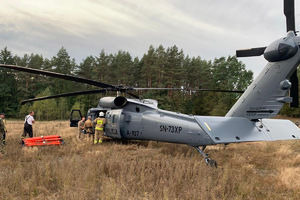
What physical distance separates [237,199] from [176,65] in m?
52.6

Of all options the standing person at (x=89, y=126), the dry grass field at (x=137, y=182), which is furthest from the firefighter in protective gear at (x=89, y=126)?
the dry grass field at (x=137, y=182)

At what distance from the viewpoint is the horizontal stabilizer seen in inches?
260

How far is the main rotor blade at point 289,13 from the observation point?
21.6 feet

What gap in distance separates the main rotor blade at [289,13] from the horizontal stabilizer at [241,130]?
3.27 meters

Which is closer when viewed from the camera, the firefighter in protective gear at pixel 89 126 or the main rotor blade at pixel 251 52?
the main rotor blade at pixel 251 52

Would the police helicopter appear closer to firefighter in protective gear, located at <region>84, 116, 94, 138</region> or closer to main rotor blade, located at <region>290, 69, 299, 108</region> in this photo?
main rotor blade, located at <region>290, 69, 299, 108</region>

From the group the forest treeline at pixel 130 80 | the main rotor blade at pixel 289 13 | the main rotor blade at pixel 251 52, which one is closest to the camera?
the main rotor blade at pixel 289 13

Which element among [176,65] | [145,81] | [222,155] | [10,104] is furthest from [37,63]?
[222,155]

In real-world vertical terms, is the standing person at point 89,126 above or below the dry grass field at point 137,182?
above

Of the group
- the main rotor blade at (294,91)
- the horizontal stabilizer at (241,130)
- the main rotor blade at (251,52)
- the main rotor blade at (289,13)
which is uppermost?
the main rotor blade at (289,13)

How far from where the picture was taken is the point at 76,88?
58.4m

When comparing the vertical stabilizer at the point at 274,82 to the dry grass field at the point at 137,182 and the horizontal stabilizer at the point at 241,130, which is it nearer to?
the horizontal stabilizer at the point at 241,130

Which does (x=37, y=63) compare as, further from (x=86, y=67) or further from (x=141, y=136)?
(x=141, y=136)

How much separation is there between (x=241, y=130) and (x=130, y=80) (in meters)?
48.6
